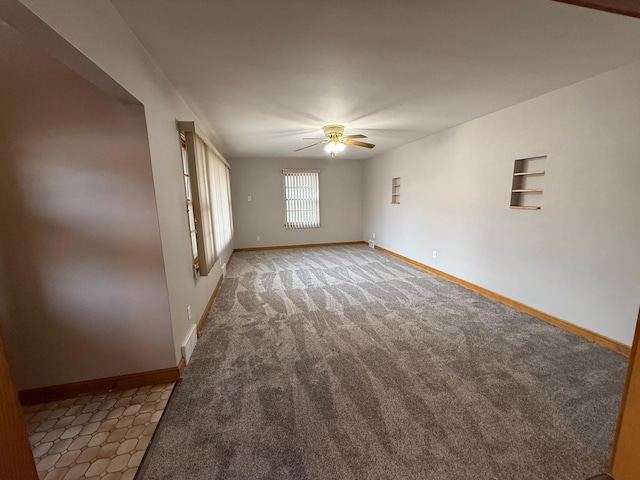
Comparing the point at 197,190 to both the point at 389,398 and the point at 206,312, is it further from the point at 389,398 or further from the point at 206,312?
the point at 389,398

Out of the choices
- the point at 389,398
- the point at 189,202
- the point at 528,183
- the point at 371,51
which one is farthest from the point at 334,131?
the point at 389,398

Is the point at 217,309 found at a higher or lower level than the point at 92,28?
lower

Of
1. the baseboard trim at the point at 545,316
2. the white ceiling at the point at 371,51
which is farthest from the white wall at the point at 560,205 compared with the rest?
the white ceiling at the point at 371,51

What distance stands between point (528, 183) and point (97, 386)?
437cm

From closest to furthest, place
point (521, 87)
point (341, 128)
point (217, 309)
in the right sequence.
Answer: point (521, 87), point (217, 309), point (341, 128)

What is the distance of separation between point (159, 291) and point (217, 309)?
4.64 ft

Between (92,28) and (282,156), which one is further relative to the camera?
(282,156)

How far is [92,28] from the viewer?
120 cm

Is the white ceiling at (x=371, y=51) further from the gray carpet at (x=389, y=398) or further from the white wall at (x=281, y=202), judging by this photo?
the white wall at (x=281, y=202)

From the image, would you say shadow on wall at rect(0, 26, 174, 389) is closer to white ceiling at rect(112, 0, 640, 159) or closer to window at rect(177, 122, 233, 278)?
white ceiling at rect(112, 0, 640, 159)

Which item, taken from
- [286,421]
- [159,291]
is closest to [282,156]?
[159,291]

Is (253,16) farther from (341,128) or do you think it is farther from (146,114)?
(341,128)

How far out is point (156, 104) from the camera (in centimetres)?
187

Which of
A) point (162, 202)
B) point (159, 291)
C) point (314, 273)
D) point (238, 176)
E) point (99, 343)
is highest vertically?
point (238, 176)
